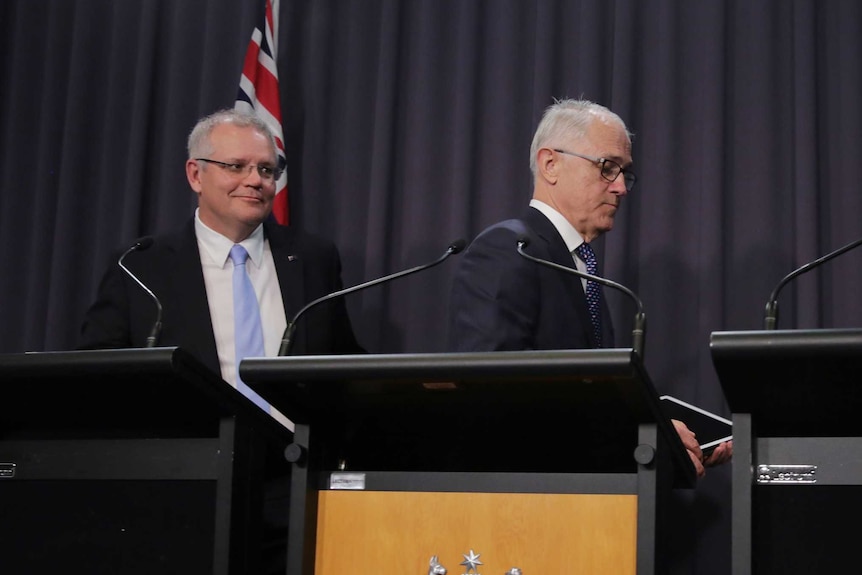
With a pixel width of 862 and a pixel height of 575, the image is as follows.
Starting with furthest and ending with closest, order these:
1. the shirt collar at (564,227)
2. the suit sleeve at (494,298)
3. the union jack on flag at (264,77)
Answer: the union jack on flag at (264,77) < the shirt collar at (564,227) < the suit sleeve at (494,298)

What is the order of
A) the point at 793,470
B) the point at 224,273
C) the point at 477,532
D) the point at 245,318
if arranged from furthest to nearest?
the point at 224,273 < the point at 245,318 < the point at 477,532 < the point at 793,470

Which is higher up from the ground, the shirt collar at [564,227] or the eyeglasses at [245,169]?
the eyeglasses at [245,169]

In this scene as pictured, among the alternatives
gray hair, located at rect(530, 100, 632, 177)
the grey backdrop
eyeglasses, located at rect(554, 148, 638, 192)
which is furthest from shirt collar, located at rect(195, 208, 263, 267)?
eyeglasses, located at rect(554, 148, 638, 192)

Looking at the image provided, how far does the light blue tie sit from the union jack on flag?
0.66m

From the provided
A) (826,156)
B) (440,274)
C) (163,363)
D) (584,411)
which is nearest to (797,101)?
(826,156)

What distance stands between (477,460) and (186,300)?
146 cm

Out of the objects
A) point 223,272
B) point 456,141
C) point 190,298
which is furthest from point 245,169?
point 456,141

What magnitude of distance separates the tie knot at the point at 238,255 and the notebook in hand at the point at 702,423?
1379 millimetres

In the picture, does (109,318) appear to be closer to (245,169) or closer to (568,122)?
(245,169)

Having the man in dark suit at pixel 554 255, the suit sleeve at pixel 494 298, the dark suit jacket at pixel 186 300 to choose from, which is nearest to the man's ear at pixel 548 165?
the man in dark suit at pixel 554 255

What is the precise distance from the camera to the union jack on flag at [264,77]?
4180 mm

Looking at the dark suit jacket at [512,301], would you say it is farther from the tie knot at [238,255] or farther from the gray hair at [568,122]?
the tie knot at [238,255]

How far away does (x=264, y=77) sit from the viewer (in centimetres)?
424

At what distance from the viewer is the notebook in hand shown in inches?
110
